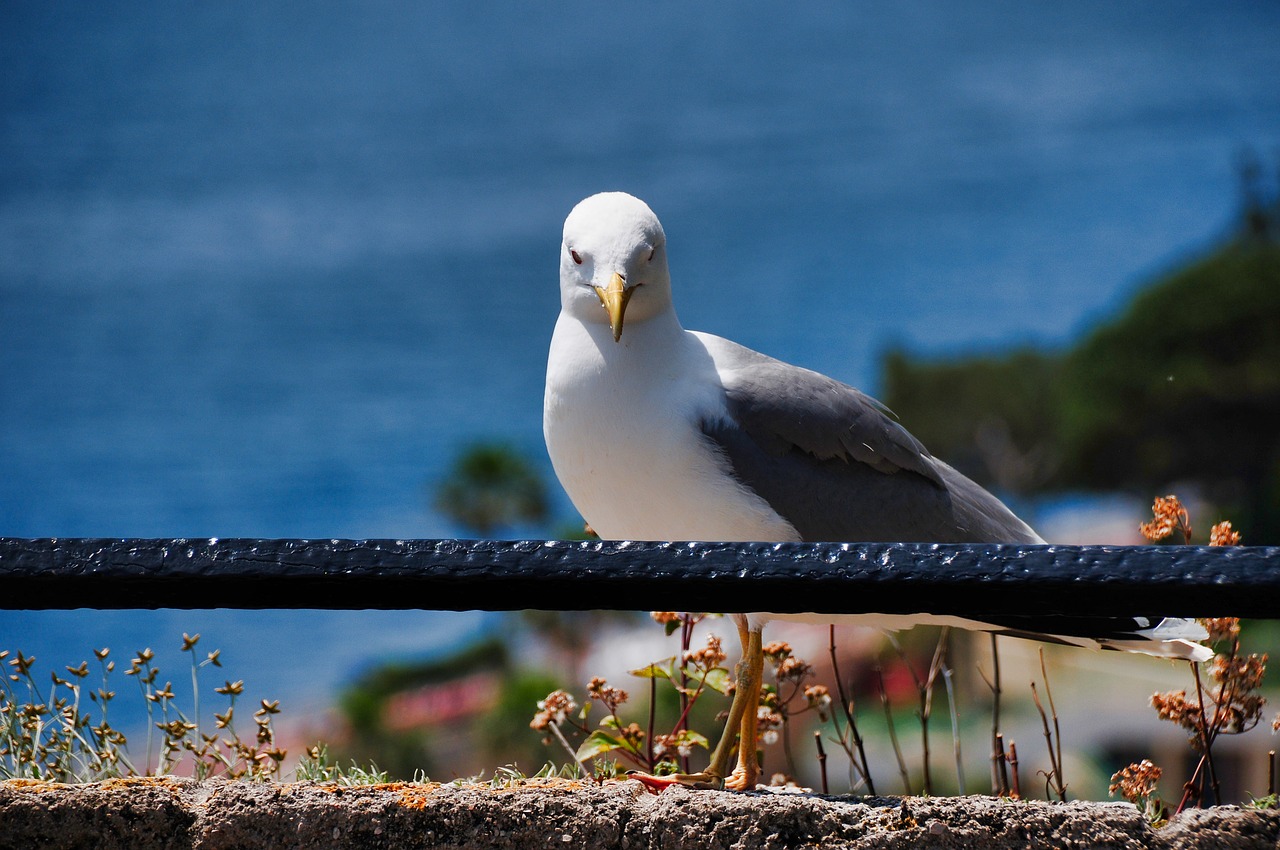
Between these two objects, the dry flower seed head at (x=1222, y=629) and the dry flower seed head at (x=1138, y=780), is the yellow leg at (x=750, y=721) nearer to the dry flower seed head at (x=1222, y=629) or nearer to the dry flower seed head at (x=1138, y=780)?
the dry flower seed head at (x=1138, y=780)

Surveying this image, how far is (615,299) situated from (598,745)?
3.36 ft

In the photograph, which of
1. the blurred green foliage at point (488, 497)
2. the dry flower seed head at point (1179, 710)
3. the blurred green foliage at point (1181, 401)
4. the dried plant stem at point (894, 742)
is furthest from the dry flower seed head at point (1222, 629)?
the blurred green foliage at point (1181, 401)

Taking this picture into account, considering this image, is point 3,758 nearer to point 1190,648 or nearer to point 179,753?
point 179,753

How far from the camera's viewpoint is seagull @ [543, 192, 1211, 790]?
314 centimetres

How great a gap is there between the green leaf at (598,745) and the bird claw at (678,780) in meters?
0.23

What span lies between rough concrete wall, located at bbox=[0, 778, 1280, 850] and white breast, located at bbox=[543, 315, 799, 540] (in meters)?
1.48

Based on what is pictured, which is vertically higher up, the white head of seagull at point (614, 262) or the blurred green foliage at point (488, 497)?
the blurred green foliage at point (488, 497)

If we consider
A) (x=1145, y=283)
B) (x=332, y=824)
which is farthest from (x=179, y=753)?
(x=1145, y=283)

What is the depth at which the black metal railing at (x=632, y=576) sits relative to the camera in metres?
1.37

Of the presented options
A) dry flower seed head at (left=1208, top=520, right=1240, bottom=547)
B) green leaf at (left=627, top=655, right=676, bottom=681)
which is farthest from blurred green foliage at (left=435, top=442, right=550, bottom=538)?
dry flower seed head at (left=1208, top=520, right=1240, bottom=547)

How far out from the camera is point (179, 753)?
297 cm

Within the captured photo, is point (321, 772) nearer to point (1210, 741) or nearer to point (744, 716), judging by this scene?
point (744, 716)

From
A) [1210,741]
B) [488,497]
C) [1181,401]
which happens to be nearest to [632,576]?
[1210,741]

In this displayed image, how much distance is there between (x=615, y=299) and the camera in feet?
10.4
